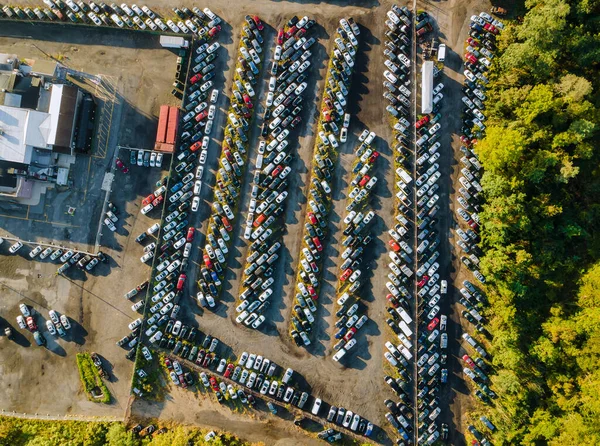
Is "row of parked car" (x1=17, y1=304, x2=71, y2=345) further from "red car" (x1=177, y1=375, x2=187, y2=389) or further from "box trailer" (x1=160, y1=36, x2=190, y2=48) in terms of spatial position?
"box trailer" (x1=160, y1=36, x2=190, y2=48)

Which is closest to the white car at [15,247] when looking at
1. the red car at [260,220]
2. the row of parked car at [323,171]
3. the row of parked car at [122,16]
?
the row of parked car at [122,16]

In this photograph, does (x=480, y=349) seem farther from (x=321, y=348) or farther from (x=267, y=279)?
(x=267, y=279)

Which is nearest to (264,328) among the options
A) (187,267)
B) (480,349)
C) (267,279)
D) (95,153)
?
(267,279)

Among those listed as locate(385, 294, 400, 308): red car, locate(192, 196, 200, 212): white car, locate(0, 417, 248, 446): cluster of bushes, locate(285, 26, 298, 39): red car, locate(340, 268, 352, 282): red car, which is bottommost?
locate(0, 417, 248, 446): cluster of bushes

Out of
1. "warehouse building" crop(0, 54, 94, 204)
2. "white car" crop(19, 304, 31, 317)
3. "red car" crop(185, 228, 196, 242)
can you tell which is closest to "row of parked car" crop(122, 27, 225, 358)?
"red car" crop(185, 228, 196, 242)

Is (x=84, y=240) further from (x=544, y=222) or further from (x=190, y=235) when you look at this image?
(x=544, y=222)

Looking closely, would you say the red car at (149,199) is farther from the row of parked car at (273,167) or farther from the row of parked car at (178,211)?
the row of parked car at (273,167)

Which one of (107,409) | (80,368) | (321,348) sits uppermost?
(321,348)
